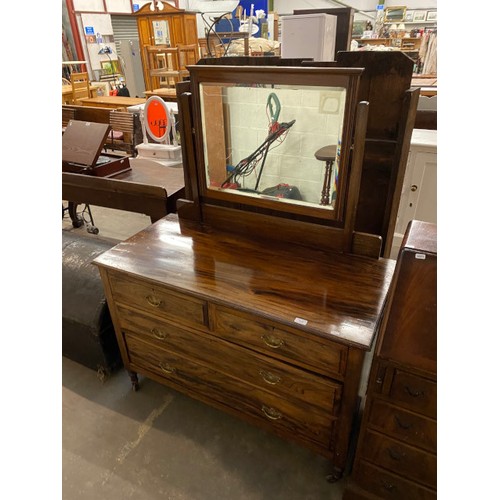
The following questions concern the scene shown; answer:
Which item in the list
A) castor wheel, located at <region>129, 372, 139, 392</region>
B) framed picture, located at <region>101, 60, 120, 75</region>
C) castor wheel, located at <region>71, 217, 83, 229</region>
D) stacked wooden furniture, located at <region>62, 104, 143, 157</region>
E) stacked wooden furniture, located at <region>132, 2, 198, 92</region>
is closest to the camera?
castor wheel, located at <region>129, 372, 139, 392</region>

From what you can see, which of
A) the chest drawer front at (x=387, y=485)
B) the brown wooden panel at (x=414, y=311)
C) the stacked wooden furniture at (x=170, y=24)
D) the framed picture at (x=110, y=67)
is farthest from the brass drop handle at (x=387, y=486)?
the framed picture at (x=110, y=67)

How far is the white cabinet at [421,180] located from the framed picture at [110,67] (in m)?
7.22

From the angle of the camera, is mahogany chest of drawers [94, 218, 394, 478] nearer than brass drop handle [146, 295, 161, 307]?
Yes

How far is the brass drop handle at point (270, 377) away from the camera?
1238 millimetres

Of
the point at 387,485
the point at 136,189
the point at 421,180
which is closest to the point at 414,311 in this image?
the point at 387,485

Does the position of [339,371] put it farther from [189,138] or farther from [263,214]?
[189,138]

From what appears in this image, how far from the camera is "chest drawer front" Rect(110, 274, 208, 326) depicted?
1.27 metres

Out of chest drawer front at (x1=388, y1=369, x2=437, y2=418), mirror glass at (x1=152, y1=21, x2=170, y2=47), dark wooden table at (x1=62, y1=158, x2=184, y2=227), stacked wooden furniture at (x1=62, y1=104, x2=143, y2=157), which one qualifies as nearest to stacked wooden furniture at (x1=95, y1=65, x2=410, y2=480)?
chest drawer front at (x1=388, y1=369, x2=437, y2=418)

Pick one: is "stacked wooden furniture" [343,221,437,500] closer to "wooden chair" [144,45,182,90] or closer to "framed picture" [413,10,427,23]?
"wooden chair" [144,45,182,90]

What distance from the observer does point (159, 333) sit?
147 cm

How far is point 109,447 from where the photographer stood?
155cm

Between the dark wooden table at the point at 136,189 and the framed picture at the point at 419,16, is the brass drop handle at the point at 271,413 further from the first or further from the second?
the framed picture at the point at 419,16

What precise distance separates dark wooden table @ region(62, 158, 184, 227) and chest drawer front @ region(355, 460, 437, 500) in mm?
1449
